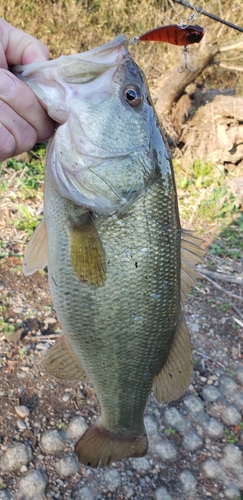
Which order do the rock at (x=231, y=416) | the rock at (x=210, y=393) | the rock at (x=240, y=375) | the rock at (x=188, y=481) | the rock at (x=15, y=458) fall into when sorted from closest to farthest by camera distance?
the rock at (x=15, y=458) → the rock at (x=188, y=481) → the rock at (x=231, y=416) → the rock at (x=210, y=393) → the rock at (x=240, y=375)

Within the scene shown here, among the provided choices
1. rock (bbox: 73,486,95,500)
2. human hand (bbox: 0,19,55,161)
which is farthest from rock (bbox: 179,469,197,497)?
human hand (bbox: 0,19,55,161)

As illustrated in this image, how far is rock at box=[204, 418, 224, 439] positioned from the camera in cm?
280

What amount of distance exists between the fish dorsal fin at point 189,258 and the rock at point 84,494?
1380mm

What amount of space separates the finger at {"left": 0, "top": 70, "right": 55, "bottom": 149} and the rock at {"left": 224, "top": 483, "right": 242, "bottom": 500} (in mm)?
2242

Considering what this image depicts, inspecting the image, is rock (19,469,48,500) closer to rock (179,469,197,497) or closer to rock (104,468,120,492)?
rock (104,468,120,492)

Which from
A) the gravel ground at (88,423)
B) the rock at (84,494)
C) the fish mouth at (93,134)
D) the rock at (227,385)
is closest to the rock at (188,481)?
the gravel ground at (88,423)

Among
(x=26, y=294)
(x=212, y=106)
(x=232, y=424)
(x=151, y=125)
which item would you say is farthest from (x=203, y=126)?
(x=151, y=125)

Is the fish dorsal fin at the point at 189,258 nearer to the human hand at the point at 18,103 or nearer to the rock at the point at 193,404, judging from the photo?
the human hand at the point at 18,103

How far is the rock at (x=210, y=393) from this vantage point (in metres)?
3.01

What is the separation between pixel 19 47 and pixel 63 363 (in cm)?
125

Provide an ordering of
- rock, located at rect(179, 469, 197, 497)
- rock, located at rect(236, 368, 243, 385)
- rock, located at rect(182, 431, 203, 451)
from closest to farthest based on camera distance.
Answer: rock, located at rect(179, 469, 197, 497) → rock, located at rect(182, 431, 203, 451) → rock, located at rect(236, 368, 243, 385)

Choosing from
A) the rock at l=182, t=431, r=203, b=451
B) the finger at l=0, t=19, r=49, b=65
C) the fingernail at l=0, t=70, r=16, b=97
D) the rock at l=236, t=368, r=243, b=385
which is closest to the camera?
the fingernail at l=0, t=70, r=16, b=97

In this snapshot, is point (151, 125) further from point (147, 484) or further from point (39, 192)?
point (39, 192)

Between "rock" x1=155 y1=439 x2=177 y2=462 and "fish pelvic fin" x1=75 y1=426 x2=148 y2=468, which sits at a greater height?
"fish pelvic fin" x1=75 y1=426 x2=148 y2=468
